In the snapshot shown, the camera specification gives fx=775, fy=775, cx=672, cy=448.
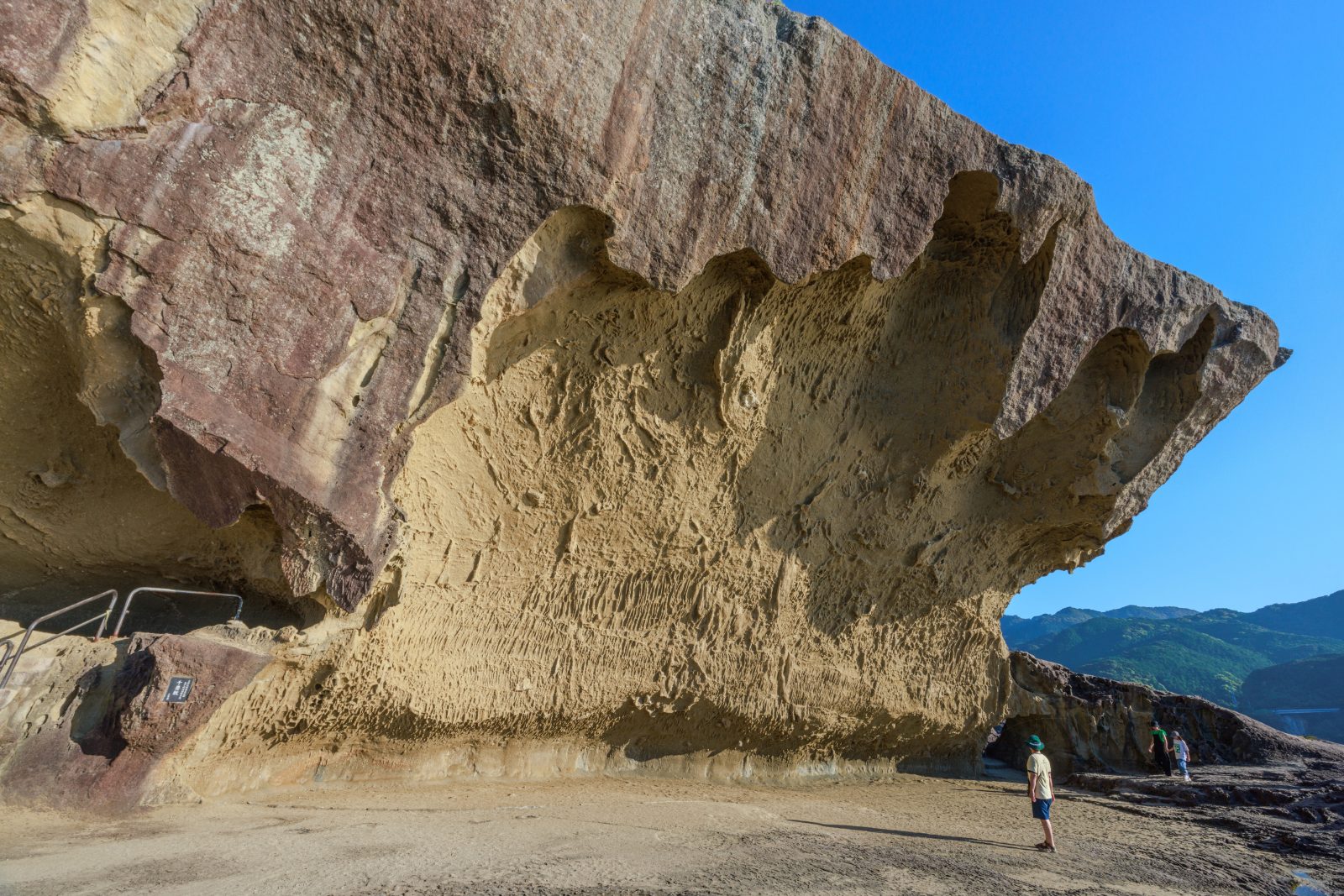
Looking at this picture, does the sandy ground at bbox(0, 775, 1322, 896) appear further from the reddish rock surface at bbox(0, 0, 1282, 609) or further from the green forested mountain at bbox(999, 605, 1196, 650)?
the green forested mountain at bbox(999, 605, 1196, 650)

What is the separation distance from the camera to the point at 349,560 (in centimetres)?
511

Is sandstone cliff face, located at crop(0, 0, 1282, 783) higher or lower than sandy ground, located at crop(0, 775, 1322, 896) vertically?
higher

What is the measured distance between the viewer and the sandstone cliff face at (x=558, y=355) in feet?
14.5

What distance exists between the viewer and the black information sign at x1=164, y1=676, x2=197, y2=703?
448 cm

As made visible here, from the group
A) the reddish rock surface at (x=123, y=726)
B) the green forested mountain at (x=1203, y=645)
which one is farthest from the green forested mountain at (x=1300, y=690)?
the reddish rock surface at (x=123, y=726)

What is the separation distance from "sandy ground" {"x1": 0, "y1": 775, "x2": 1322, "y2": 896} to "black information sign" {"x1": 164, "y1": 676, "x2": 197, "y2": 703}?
2.07 feet

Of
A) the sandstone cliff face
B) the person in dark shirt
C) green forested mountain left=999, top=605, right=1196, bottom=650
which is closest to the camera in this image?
the sandstone cliff face

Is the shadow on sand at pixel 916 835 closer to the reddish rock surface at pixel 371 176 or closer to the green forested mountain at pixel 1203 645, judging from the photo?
the reddish rock surface at pixel 371 176

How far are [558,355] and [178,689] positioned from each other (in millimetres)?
3475

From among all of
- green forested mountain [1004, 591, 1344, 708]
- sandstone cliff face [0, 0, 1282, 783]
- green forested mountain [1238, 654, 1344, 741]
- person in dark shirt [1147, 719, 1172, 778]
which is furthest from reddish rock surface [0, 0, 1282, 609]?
green forested mountain [1238, 654, 1344, 741]

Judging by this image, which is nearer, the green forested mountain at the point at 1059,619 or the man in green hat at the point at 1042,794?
the man in green hat at the point at 1042,794

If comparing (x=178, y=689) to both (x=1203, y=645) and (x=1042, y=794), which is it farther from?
(x=1203, y=645)

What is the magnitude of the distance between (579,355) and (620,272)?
885mm

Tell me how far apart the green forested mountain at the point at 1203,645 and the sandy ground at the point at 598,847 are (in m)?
40.1
